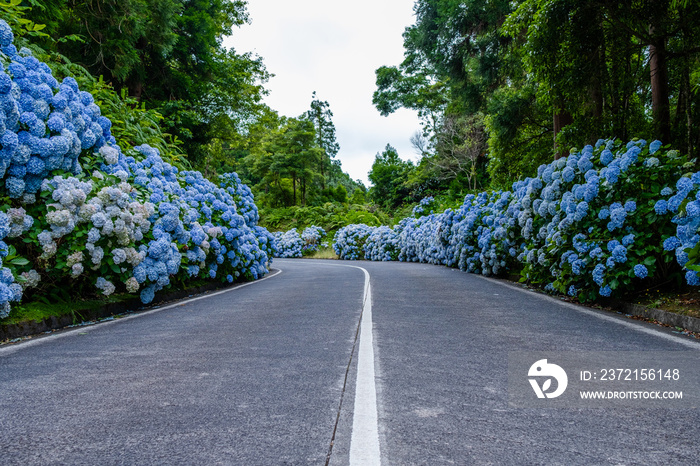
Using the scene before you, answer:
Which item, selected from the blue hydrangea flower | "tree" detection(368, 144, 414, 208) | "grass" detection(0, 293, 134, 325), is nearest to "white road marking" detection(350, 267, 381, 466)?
the blue hydrangea flower

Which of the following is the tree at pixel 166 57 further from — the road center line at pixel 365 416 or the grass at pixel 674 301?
the grass at pixel 674 301

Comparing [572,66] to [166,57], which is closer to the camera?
[572,66]

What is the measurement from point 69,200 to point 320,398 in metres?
4.92

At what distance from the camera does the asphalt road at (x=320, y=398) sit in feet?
8.03

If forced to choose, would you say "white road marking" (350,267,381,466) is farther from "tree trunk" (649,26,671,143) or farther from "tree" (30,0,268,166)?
"tree" (30,0,268,166)

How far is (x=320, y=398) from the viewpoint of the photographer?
10.6 feet

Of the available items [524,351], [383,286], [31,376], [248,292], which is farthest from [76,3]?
[524,351]

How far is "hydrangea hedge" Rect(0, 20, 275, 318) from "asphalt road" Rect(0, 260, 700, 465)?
1.10 metres

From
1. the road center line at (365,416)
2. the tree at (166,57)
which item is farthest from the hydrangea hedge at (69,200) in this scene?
the road center line at (365,416)

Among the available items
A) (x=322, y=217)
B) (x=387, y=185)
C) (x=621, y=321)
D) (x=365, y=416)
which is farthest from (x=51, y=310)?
(x=387, y=185)

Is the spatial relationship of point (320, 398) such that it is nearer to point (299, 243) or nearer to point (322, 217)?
point (299, 243)

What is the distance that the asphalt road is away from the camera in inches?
96.3

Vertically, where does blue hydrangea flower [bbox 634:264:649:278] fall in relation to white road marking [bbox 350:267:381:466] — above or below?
above

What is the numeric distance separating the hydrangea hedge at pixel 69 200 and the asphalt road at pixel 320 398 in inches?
43.1
